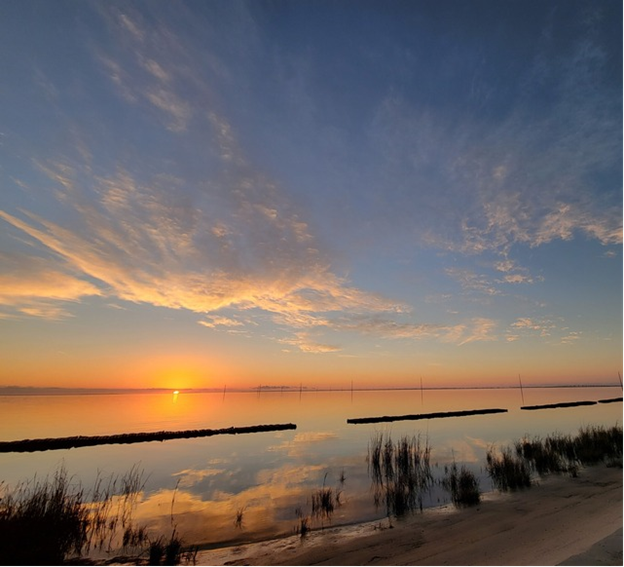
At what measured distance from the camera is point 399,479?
17156mm

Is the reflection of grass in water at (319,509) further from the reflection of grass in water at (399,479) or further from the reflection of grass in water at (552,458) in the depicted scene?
the reflection of grass in water at (552,458)

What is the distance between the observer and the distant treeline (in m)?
29.1

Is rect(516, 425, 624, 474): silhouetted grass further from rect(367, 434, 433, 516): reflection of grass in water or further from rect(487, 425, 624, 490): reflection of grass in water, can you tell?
rect(367, 434, 433, 516): reflection of grass in water

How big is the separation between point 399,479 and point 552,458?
975 cm

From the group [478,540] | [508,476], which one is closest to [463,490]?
[508,476]

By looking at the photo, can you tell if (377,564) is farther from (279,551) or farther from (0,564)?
(0,564)

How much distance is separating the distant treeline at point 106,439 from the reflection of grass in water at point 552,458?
28633 millimetres

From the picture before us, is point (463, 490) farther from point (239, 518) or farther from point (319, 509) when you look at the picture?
point (239, 518)

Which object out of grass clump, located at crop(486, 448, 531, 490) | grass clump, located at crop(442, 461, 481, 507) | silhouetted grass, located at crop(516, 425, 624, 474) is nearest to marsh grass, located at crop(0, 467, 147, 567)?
grass clump, located at crop(442, 461, 481, 507)

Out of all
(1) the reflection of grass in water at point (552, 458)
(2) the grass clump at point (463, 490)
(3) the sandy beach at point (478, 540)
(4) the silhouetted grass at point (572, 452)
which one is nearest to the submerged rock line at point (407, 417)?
(1) the reflection of grass in water at point (552, 458)

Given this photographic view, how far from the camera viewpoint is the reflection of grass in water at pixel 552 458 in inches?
637

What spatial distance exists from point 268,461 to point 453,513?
49.4 feet

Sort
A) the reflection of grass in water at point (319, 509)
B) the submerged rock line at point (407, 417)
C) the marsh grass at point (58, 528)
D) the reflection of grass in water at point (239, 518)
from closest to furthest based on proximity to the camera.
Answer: the marsh grass at point (58, 528) → the reflection of grass in water at point (319, 509) → the reflection of grass in water at point (239, 518) → the submerged rock line at point (407, 417)

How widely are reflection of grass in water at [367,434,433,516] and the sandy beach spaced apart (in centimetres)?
127
